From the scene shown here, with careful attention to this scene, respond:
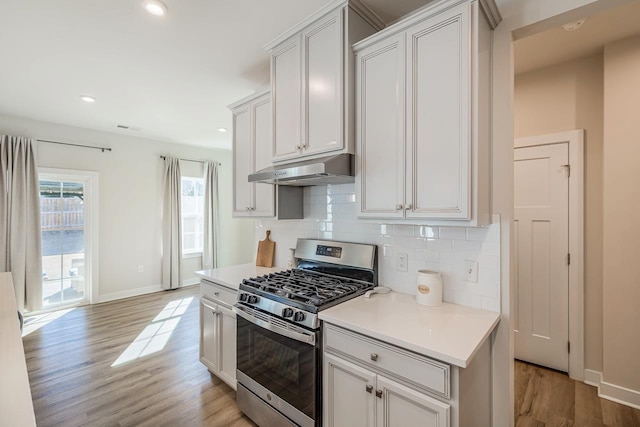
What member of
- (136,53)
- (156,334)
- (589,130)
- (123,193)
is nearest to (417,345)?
(589,130)

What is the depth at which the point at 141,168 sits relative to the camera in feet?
17.0

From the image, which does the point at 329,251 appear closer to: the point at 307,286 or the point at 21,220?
the point at 307,286

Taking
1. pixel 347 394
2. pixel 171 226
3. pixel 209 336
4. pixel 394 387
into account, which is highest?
pixel 171 226

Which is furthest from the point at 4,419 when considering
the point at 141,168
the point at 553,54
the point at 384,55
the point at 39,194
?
the point at 141,168

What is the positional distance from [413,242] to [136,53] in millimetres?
2660

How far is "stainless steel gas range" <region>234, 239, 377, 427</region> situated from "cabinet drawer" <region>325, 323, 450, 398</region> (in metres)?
0.14

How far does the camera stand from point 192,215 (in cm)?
595

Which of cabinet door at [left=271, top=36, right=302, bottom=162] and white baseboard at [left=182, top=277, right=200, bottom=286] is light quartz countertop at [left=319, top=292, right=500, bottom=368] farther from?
white baseboard at [left=182, top=277, right=200, bottom=286]

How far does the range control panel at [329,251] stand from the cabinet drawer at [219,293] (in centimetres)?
73

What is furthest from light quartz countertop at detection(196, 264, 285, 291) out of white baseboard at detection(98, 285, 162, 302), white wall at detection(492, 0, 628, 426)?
white baseboard at detection(98, 285, 162, 302)

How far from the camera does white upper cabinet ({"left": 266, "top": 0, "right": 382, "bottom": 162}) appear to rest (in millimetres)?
1860

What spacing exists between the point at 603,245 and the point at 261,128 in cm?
297

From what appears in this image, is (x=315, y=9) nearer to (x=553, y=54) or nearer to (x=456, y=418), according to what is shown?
(x=553, y=54)

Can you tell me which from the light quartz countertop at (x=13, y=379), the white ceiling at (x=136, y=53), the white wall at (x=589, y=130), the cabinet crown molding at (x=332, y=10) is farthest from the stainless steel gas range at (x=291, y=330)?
the white wall at (x=589, y=130)
